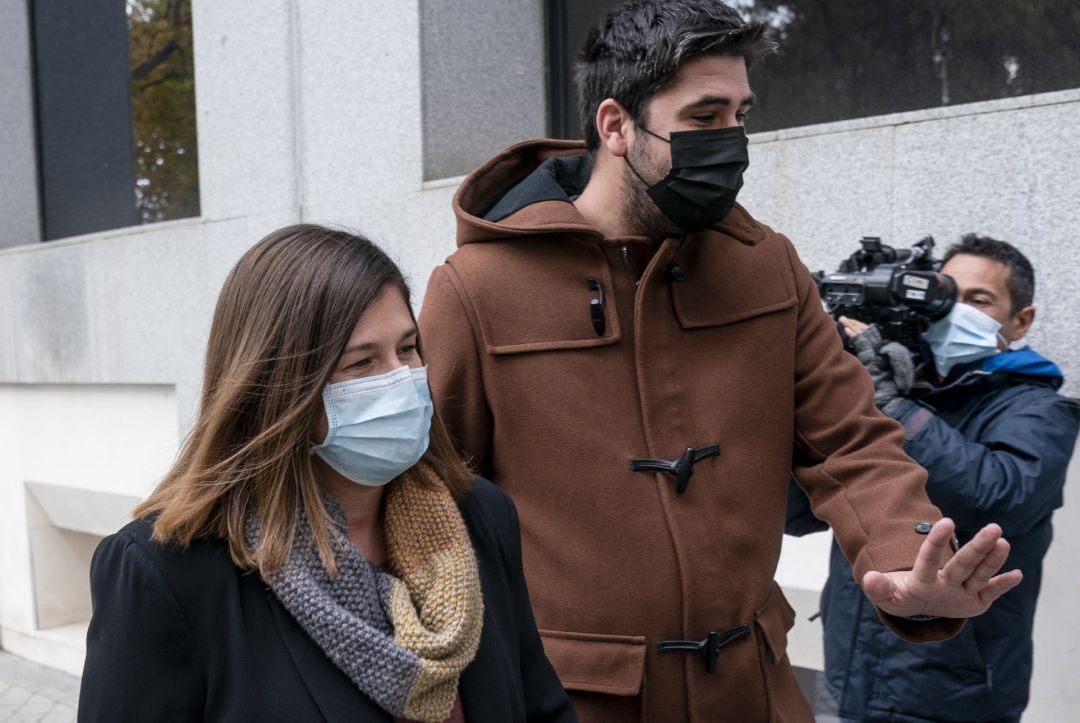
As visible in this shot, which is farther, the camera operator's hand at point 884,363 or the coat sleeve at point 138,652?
the camera operator's hand at point 884,363

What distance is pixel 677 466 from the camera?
2.26 meters

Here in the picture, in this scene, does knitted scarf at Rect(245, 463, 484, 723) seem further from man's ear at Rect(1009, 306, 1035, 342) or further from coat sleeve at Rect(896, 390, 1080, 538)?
man's ear at Rect(1009, 306, 1035, 342)

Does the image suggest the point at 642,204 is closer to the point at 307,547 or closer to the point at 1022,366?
the point at 307,547

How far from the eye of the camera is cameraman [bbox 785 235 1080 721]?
9.04 feet

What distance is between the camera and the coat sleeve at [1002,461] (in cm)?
272

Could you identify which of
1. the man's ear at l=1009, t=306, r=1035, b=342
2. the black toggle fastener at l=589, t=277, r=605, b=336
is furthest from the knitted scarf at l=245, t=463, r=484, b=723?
the man's ear at l=1009, t=306, r=1035, b=342

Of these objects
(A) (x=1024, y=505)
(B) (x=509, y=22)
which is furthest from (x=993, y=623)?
(B) (x=509, y=22)

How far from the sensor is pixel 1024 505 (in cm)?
276

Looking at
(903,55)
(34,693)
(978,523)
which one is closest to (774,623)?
(978,523)

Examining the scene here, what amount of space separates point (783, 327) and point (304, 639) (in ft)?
3.96

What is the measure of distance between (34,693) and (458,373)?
5313mm

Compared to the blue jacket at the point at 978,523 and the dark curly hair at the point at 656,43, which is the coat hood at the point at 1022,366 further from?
the dark curly hair at the point at 656,43

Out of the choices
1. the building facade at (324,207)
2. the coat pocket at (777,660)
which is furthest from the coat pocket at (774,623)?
the building facade at (324,207)

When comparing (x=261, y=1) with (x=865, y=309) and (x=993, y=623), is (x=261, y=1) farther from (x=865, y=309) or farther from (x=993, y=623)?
(x=993, y=623)
